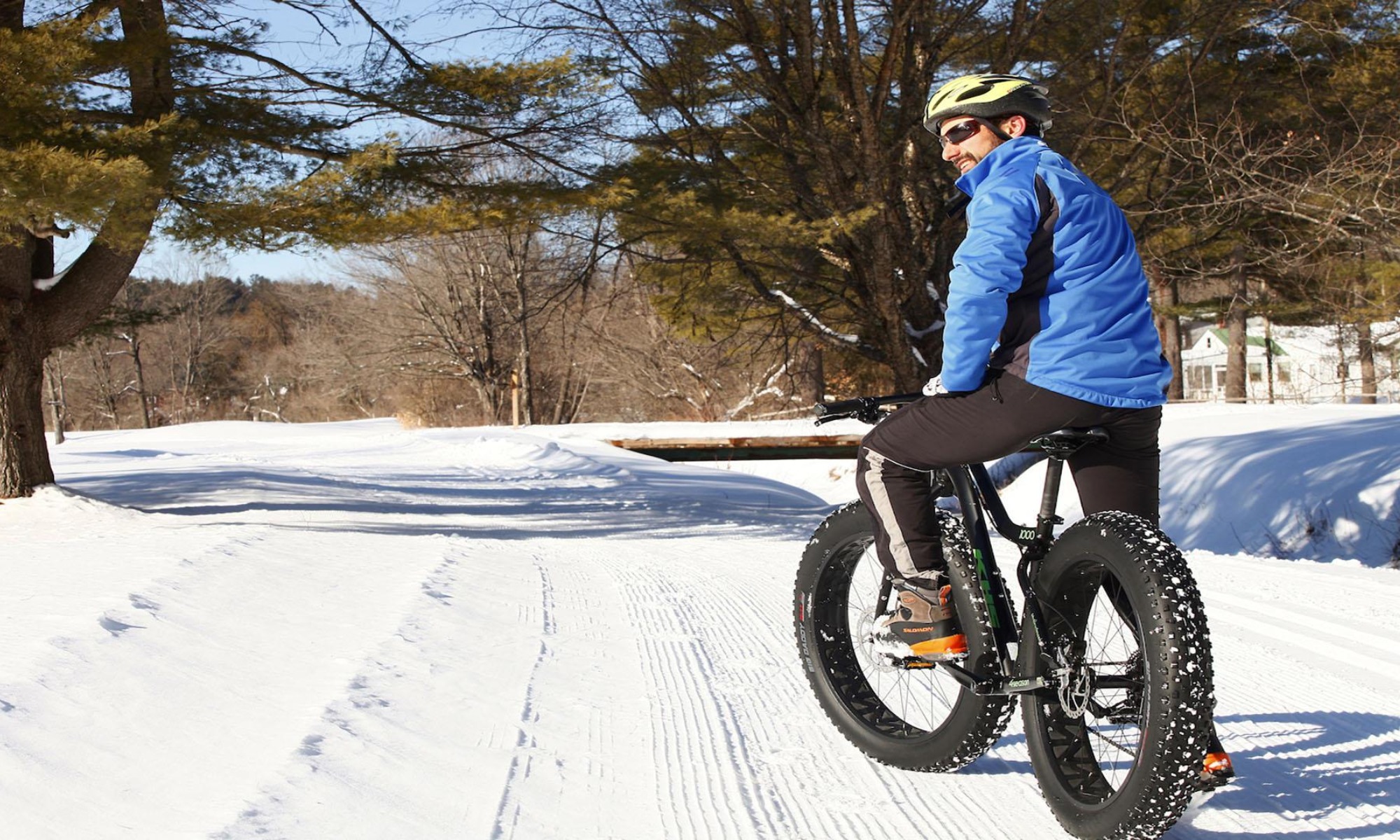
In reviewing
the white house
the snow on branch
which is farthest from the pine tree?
the white house

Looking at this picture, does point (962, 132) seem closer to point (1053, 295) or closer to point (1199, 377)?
point (1053, 295)

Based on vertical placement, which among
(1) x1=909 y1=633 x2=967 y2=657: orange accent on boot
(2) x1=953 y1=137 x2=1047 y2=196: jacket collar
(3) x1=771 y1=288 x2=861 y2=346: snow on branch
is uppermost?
(3) x1=771 y1=288 x2=861 y2=346: snow on branch

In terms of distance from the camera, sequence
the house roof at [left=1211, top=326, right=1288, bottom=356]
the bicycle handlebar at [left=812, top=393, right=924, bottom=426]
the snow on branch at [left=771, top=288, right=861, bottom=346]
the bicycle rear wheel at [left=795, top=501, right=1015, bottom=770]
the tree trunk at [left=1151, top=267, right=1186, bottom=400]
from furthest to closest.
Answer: the house roof at [left=1211, top=326, right=1288, bottom=356] → the tree trunk at [left=1151, top=267, right=1186, bottom=400] → the snow on branch at [left=771, top=288, right=861, bottom=346] → the bicycle handlebar at [left=812, top=393, right=924, bottom=426] → the bicycle rear wheel at [left=795, top=501, right=1015, bottom=770]

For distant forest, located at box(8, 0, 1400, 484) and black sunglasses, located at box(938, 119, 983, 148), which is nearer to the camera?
black sunglasses, located at box(938, 119, 983, 148)

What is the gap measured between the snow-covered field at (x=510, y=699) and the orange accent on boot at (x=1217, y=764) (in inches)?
13.3

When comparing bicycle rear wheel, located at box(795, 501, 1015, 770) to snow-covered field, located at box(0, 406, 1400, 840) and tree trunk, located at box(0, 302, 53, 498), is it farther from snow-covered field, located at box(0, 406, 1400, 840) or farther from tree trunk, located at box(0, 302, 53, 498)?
tree trunk, located at box(0, 302, 53, 498)

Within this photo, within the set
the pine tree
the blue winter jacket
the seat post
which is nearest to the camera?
the blue winter jacket

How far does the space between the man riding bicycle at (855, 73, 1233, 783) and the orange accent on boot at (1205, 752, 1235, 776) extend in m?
0.64

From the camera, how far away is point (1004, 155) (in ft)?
9.43

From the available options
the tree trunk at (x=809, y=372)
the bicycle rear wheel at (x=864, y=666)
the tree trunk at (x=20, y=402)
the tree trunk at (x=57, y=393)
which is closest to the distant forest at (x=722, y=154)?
the tree trunk at (x=20, y=402)

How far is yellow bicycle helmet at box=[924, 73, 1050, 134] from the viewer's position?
116 inches

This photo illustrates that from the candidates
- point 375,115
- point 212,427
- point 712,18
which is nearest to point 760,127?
point 712,18

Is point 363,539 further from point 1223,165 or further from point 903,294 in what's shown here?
point 1223,165

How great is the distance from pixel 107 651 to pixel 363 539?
4.39 metres
